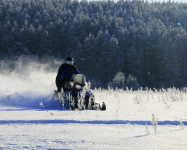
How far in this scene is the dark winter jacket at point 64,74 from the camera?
10.8 meters

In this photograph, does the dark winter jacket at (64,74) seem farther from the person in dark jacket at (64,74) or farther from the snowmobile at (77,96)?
the snowmobile at (77,96)

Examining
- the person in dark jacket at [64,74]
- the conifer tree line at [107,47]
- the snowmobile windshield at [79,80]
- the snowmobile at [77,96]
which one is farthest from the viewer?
the conifer tree line at [107,47]

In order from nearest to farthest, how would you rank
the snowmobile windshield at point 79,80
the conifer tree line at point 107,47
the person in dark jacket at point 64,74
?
the snowmobile windshield at point 79,80
the person in dark jacket at point 64,74
the conifer tree line at point 107,47

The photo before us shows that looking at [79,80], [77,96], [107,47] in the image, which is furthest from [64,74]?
[107,47]

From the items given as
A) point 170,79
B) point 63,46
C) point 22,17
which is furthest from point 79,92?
point 22,17

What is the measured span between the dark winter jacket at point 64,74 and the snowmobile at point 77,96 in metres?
0.44

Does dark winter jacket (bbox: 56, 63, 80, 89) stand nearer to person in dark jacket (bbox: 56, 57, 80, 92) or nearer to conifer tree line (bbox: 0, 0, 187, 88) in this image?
person in dark jacket (bbox: 56, 57, 80, 92)

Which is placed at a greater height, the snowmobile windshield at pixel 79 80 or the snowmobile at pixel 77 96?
the snowmobile windshield at pixel 79 80

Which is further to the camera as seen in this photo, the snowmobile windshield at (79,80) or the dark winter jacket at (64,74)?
the dark winter jacket at (64,74)

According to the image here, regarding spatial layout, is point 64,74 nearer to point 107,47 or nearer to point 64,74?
point 64,74

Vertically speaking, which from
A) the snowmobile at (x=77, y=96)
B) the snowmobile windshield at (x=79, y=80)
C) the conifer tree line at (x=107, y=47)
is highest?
the conifer tree line at (x=107, y=47)

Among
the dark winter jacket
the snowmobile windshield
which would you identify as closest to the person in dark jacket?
the dark winter jacket

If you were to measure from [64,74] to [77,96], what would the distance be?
1715 mm

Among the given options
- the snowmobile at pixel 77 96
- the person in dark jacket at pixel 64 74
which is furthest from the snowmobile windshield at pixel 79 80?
the person in dark jacket at pixel 64 74
